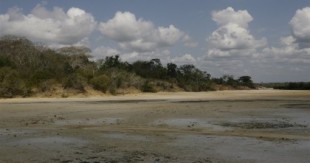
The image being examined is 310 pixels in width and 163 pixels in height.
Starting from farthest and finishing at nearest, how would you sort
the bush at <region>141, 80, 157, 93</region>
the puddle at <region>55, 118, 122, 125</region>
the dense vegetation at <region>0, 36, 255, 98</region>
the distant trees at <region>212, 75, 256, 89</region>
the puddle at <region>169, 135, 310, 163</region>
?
the distant trees at <region>212, 75, 256, 89</region> → the bush at <region>141, 80, 157, 93</region> → the dense vegetation at <region>0, 36, 255, 98</region> → the puddle at <region>55, 118, 122, 125</region> → the puddle at <region>169, 135, 310, 163</region>

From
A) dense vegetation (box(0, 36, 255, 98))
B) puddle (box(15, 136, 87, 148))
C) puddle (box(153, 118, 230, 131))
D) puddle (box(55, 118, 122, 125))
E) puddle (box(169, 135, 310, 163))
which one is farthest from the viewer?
dense vegetation (box(0, 36, 255, 98))

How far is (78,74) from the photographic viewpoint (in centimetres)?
5806

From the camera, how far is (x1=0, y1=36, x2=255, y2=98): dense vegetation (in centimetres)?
5219

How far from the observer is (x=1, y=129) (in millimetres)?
20422

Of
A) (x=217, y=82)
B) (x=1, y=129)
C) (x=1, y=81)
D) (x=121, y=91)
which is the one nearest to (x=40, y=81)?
(x=1, y=81)

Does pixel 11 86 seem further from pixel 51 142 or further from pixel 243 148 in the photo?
pixel 243 148

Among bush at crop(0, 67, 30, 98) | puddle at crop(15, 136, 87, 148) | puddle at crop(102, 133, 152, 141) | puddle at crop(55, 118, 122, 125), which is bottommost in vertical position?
puddle at crop(15, 136, 87, 148)

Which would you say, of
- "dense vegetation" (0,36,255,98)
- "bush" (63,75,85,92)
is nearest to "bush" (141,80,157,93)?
"dense vegetation" (0,36,255,98)

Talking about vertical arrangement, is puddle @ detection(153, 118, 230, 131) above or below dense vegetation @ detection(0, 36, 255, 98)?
below

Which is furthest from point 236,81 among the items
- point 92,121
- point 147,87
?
point 92,121

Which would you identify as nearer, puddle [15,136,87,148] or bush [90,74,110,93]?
puddle [15,136,87,148]

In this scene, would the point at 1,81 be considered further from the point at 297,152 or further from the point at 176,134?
the point at 297,152

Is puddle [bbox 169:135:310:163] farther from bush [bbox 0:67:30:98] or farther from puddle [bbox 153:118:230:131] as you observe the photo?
bush [bbox 0:67:30:98]

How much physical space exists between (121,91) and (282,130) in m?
43.6
